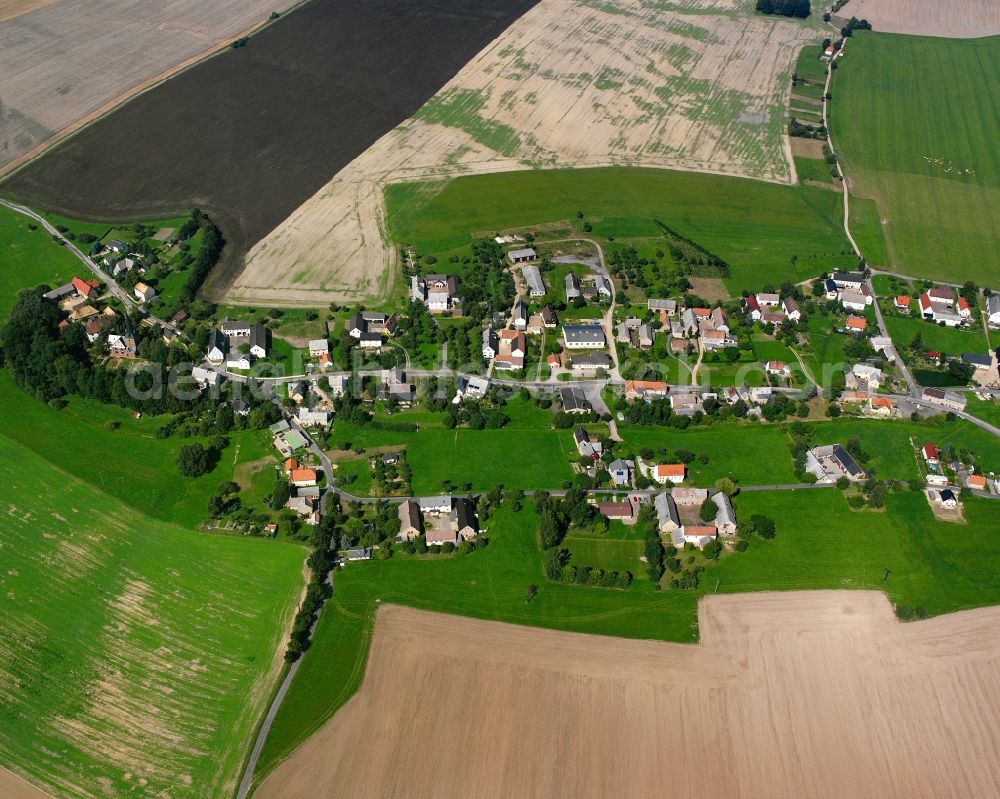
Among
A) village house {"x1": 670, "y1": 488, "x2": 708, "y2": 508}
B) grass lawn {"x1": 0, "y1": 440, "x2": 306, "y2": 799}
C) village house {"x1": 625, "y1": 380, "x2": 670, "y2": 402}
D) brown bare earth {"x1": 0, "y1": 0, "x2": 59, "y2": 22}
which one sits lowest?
grass lawn {"x1": 0, "y1": 440, "x2": 306, "y2": 799}

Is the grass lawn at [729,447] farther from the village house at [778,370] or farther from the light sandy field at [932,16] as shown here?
the light sandy field at [932,16]

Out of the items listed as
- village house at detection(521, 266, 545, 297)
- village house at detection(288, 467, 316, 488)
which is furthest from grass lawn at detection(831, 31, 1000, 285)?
village house at detection(288, 467, 316, 488)

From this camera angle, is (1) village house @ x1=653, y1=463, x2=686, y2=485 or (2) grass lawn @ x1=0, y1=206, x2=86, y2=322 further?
(2) grass lawn @ x1=0, y1=206, x2=86, y2=322

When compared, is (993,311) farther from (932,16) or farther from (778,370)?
(932,16)

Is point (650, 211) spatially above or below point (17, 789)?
above

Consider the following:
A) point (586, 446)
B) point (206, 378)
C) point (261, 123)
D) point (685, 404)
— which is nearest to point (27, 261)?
point (206, 378)

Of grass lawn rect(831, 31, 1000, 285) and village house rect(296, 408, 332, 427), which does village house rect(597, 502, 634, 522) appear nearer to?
village house rect(296, 408, 332, 427)
